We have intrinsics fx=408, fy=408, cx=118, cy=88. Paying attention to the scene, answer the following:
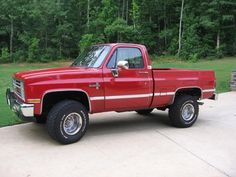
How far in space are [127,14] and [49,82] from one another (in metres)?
41.6

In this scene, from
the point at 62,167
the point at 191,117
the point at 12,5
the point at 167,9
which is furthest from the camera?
the point at 167,9

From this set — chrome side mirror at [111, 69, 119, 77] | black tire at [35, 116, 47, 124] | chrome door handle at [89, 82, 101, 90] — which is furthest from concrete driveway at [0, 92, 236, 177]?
chrome side mirror at [111, 69, 119, 77]

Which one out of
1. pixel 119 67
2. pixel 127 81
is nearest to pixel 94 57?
pixel 119 67

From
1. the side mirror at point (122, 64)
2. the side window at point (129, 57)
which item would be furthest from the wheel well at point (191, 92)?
the side mirror at point (122, 64)

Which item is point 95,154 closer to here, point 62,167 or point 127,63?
point 62,167

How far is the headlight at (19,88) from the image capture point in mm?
7469

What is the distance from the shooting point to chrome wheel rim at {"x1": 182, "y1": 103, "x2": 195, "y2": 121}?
941 cm

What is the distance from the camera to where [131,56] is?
28.6 ft

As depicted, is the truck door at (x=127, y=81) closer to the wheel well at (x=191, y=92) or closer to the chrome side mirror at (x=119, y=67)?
the chrome side mirror at (x=119, y=67)

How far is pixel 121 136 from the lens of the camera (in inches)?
329

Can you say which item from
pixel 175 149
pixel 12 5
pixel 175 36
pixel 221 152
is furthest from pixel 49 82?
pixel 175 36

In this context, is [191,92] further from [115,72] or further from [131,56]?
[115,72]

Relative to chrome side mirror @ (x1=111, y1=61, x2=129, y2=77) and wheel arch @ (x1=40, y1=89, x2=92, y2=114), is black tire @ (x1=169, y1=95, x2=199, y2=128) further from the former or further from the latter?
wheel arch @ (x1=40, y1=89, x2=92, y2=114)

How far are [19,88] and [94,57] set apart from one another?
5.62ft
